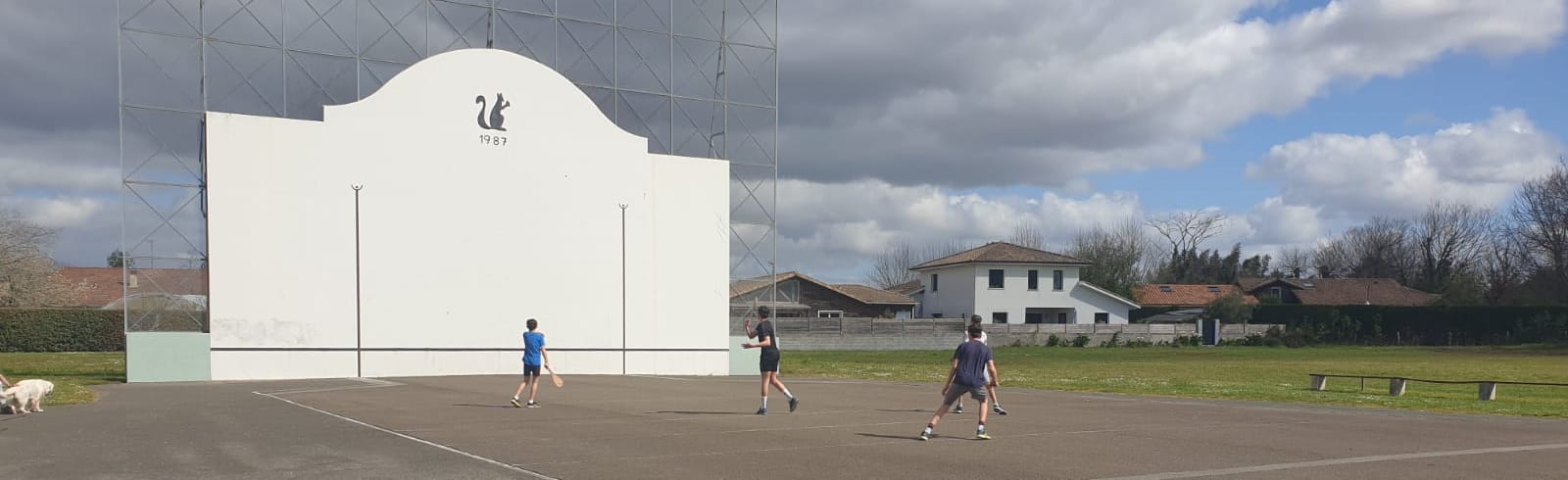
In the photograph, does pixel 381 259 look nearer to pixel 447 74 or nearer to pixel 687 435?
pixel 447 74

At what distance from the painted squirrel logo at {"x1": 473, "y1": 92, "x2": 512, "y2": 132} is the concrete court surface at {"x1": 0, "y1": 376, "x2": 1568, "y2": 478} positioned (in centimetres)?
1092

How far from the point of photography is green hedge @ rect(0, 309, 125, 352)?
46406mm

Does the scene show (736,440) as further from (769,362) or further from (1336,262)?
(1336,262)

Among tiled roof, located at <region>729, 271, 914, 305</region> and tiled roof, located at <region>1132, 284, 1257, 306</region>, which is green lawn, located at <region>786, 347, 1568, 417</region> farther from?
tiled roof, located at <region>1132, 284, 1257, 306</region>

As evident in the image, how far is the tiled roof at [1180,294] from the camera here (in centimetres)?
8088

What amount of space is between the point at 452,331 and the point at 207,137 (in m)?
7.28

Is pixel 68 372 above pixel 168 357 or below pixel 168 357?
below

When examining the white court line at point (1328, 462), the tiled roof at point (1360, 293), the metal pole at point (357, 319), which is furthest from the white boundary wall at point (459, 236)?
the tiled roof at point (1360, 293)

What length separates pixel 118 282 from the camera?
70750 mm

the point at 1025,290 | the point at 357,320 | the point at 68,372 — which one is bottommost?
the point at 68,372

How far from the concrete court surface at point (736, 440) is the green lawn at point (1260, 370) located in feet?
12.4

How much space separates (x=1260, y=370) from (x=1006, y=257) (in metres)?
32.7

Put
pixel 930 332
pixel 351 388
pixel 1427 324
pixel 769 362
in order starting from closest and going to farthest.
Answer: pixel 769 362, pixel 351 388, pixel 930 332, pixel 1427 324

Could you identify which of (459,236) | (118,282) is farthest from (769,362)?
(118,282)
